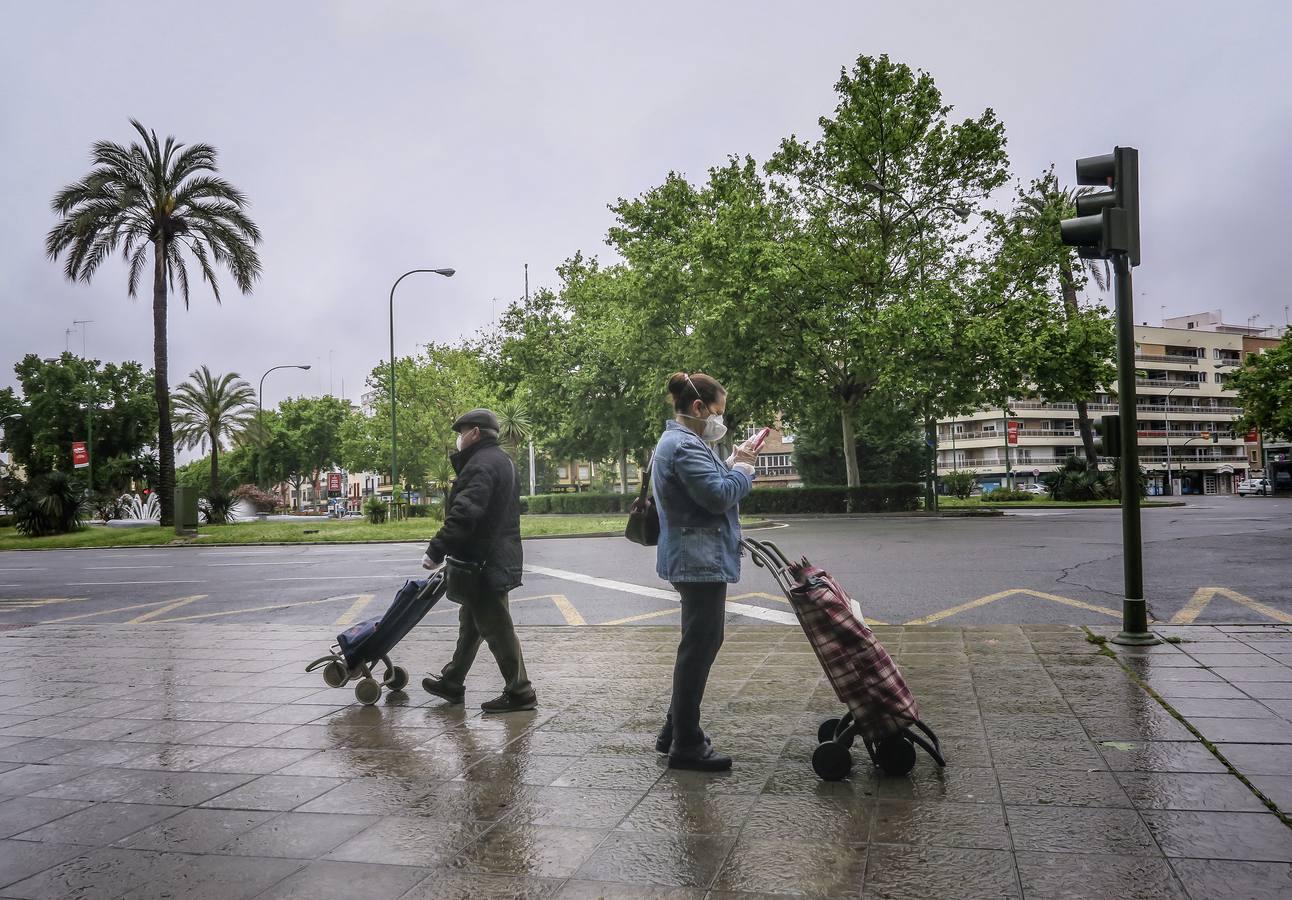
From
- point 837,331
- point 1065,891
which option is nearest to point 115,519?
point 837,331

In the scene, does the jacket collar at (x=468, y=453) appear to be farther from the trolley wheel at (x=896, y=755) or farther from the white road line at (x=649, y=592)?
the trolley wheel at (x=896, y=755)

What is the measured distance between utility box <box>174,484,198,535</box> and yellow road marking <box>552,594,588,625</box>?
68.7ft

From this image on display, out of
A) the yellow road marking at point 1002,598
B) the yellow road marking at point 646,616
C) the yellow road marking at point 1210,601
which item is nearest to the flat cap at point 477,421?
the yellow road marking at point 646,616

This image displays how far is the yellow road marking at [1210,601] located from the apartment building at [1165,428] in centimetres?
7567

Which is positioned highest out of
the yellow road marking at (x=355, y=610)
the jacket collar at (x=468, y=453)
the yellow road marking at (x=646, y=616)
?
the jacket collar at (x=468, y=453)

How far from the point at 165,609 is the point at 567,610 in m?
5.16

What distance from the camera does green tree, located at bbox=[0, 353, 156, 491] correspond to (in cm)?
5034

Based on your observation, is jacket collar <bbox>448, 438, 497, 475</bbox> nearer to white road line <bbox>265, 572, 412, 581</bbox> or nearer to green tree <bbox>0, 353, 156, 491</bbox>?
white road line <bbox>265, 572, 412, 581</bbox>

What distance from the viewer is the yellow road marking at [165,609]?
10214mm

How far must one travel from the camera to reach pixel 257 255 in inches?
1233

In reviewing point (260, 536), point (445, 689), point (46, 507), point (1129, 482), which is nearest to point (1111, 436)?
point (1129, 482)

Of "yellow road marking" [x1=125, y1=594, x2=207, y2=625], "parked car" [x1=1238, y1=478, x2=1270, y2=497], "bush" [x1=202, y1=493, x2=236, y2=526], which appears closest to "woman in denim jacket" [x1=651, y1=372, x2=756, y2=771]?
"yellow road marking" [x1=125, y1=594, x2=207, y2=625]

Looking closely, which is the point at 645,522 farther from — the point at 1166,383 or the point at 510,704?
the point at 1166,383

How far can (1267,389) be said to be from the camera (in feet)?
167
